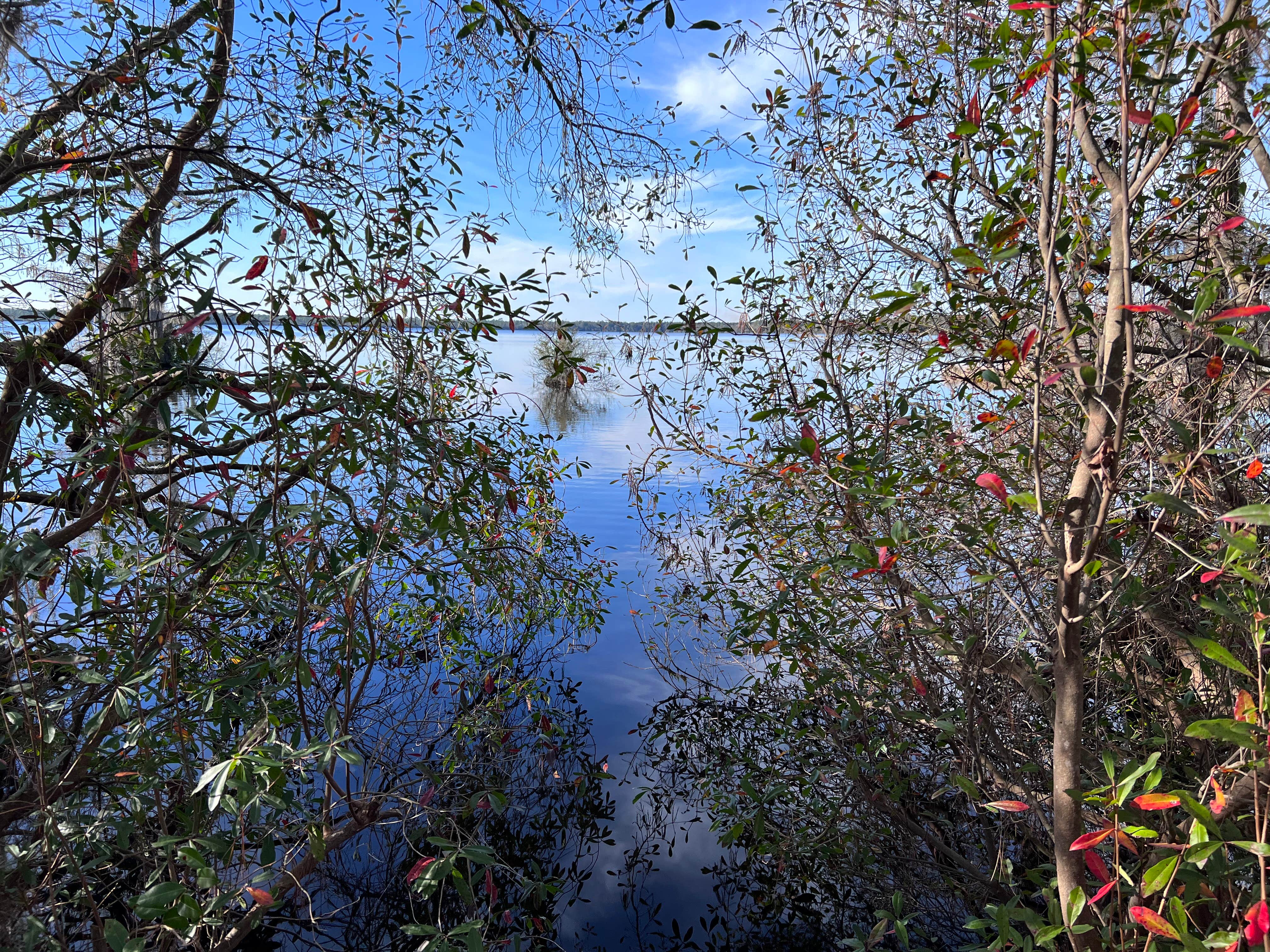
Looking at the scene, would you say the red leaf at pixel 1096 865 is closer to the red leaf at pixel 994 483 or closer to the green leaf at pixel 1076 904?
the green leaf at pixel 1076 904

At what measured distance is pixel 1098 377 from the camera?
4.38 ft

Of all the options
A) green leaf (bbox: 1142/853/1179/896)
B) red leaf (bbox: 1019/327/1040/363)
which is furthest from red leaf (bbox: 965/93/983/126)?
green leaf (bbox: 1142/853/1179/896)

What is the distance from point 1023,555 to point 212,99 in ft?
10.3

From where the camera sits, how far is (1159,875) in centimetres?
115

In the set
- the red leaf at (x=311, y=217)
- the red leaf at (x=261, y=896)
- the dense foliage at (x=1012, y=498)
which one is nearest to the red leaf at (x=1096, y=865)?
the dense foliage at (x=1012, y=498)

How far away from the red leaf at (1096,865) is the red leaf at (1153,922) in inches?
7.1

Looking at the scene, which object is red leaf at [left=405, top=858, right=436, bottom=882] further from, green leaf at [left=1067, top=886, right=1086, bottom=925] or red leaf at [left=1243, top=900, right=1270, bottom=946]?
red leaf at [left=1243, top=900, right=1270, bottom=946]

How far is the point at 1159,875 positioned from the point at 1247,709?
0.32 metres

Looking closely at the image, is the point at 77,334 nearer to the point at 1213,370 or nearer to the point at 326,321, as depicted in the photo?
the point at 326,321

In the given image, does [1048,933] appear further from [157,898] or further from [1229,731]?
[157,898]

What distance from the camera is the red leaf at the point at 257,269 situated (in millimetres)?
1933

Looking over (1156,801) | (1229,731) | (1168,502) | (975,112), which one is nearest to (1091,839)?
(1156,801)

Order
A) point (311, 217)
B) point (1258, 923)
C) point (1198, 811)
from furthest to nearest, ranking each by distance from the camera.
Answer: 1. point (311, 217)
2. point (1198, 811)
3. point (1258, 923)

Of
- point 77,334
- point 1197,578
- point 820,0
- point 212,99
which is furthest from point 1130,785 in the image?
point 77,334
